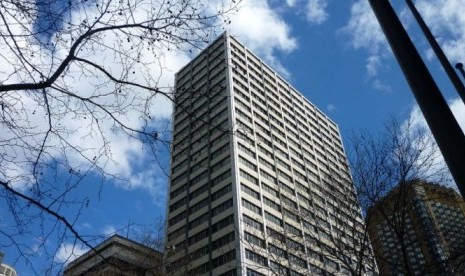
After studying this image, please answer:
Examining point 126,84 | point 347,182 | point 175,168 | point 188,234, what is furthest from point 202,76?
point 126,84

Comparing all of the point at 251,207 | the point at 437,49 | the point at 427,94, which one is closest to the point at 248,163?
the point at 251,207

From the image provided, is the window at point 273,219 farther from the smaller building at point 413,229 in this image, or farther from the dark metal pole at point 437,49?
the dark metal pole at point 437,49

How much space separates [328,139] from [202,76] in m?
A: 37.9

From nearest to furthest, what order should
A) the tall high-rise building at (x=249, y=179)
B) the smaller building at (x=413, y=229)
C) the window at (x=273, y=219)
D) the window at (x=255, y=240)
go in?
the smaller building at (x=413, y=229) < the tall high-rise building at (x=249, y=179) < the window at (x=255, y=240) < the window at (x=273, y=219)

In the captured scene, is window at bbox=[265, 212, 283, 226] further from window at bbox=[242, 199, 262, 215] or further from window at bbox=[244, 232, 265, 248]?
window at bbox=[244, 232, 265, 248]

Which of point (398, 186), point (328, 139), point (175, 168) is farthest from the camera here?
point (328, 139)

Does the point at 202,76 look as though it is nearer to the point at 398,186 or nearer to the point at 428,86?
the point at 398,186

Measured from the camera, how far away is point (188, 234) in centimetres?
7219

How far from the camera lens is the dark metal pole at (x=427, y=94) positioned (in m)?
2.92

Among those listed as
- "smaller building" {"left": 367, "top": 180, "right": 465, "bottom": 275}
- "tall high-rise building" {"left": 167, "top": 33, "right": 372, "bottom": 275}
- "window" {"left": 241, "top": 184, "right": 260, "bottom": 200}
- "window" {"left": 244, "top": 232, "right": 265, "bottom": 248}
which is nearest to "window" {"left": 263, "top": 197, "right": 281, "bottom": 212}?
"tall high-rise building" {"left": 167, "top": 33, "right": 372, "bottom": 275}

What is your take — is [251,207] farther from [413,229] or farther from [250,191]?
[413,229]

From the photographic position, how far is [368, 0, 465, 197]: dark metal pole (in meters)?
2.92

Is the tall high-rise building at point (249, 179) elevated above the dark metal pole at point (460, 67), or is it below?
above

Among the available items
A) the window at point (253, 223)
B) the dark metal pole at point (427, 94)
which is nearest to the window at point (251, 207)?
the window at point (253, 223)
